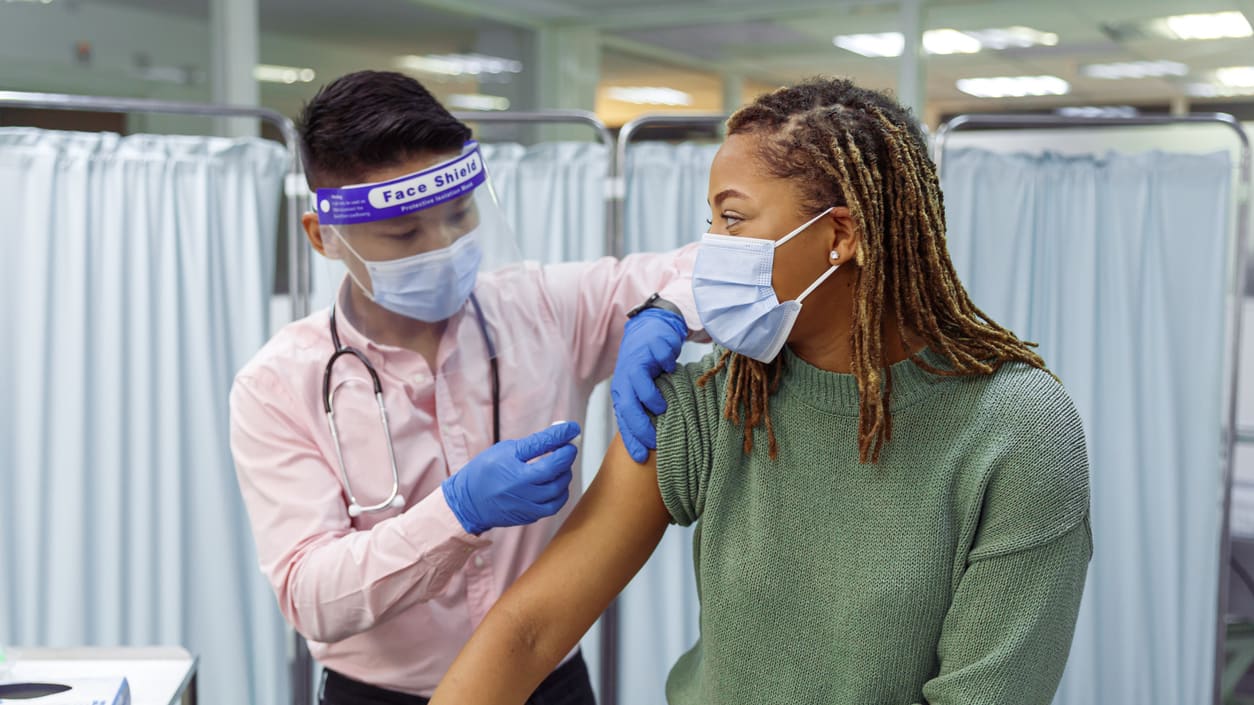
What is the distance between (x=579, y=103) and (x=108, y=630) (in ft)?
12.0

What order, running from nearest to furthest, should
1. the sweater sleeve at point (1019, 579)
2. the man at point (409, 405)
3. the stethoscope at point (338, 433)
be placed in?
the sweater sleeve at point (1019, 579) < the man at point (409, 405) < the stethoscope at point (338, 433)

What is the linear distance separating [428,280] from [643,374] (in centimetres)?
35

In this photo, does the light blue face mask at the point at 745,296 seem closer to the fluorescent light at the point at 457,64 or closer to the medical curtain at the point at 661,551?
the medical curtain at the point at 661,551

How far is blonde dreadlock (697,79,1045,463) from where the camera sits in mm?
1098

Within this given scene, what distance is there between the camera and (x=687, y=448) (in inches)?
47.4

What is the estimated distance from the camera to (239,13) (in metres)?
4.01

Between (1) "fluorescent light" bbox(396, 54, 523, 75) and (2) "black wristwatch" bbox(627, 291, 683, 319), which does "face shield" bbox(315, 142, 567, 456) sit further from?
(1) "fluorescent light" bbox(396, 54, 523, 75)

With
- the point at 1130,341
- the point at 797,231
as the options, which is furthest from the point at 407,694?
the point at 1130,341

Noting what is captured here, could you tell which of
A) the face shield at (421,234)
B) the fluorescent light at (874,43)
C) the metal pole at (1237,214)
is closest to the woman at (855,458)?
the face shield at (421,234)

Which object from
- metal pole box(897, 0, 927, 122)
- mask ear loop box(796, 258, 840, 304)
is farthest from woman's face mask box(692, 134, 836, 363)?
metal pole box(897, 0, 927, 122)

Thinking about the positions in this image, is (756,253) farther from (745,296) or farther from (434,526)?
(434,526)

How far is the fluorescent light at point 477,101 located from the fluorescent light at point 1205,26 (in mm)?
2947

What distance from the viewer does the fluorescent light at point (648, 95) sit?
533 centimetres

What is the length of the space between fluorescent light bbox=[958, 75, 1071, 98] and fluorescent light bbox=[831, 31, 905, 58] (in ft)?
1.08
